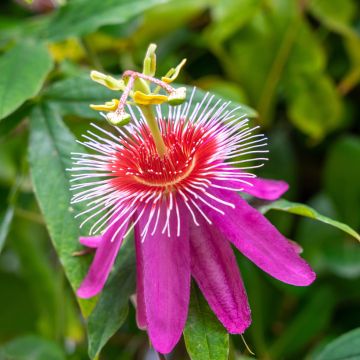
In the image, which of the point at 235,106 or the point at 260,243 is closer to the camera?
the point at 260,243

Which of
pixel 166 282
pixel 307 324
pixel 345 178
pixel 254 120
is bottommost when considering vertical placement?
pixel 307 324

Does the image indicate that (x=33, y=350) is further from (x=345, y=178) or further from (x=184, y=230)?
(x=345, y=178)

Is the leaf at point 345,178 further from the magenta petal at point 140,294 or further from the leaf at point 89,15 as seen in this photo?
the magenta petal at point 140,294

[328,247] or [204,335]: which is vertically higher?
[204,335]

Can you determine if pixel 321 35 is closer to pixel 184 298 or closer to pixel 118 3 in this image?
pixel 118 3

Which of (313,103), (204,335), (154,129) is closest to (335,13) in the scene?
(313,103)

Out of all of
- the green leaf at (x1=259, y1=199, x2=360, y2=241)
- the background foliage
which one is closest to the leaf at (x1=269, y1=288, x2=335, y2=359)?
the background foliage

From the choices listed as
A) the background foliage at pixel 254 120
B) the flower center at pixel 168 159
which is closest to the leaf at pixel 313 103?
the background foliage at pixel 254 120

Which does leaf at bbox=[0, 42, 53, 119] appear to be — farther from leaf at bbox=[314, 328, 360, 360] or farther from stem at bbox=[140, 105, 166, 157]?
leaf at bbox=[314, 328, 360, 360]
